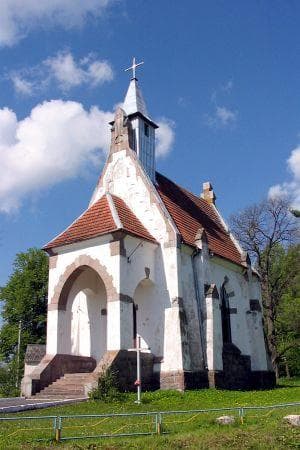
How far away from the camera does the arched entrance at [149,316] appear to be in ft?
72.7

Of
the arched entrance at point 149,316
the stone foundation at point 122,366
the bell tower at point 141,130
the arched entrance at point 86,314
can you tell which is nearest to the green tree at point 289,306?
the bell tower at point 141,130

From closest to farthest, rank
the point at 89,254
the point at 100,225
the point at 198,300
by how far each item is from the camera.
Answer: the point at 89,254, the point at 100,225, the point at 198,300

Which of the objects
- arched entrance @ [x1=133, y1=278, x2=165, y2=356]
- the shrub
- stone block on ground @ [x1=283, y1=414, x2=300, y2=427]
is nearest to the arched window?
arched entrance @ [x1=133, y1=278, x2=165, y2=356]

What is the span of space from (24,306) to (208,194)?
18.2 m

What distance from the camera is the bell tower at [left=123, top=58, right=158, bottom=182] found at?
26875 millimetres

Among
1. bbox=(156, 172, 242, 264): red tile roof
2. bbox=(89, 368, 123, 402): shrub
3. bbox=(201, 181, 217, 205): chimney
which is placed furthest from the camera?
bbox=(201, 181, 217, 205): chimney

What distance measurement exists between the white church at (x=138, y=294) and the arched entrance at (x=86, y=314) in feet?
0.15

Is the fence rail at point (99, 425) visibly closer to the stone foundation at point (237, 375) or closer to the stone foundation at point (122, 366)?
the stone foundation at point (122, 366)

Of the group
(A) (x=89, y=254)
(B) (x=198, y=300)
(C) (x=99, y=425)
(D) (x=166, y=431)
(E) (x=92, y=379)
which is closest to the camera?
(D) (x=166, y=431)

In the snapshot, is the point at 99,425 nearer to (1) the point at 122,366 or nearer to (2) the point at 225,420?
(2) the point at 225,420

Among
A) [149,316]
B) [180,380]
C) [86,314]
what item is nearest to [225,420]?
[180,380]

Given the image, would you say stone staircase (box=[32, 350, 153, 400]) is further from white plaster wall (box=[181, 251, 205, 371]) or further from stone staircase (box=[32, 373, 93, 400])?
white plaster wall (box=[181, 251, 205, 371])

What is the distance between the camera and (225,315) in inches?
1085

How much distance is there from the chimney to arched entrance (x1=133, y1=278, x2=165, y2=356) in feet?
43.2
